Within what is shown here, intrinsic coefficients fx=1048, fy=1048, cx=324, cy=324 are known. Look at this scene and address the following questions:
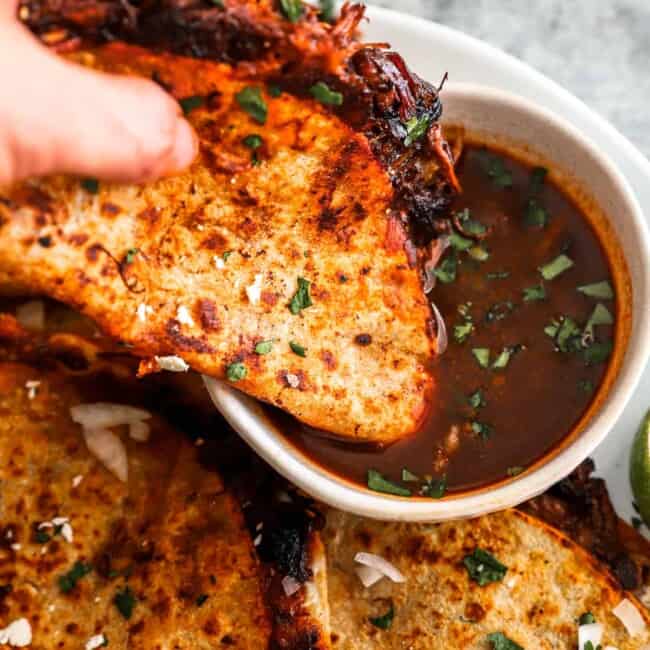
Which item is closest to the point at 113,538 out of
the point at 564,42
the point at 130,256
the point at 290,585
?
the point at 290,585

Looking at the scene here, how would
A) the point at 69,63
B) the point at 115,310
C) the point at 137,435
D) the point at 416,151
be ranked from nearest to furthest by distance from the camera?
the point at 69,63 < the point at 115,310 < the point at 416,151 < the point at 137,435

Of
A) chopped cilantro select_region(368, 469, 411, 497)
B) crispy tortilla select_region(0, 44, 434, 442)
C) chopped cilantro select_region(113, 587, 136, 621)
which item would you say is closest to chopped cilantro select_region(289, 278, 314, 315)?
crispy tortilla select_region(0, 44, 434, 442)

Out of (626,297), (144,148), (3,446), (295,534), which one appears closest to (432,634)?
(295,534)

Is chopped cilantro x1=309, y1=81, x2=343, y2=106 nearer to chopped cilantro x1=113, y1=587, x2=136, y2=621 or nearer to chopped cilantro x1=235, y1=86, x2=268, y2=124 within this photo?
chopped cilantro x1=235, y1=86, x2=268, y2=124

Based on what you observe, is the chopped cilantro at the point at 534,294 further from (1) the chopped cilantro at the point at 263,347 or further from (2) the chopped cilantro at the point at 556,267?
(1) the chopped cilantro at the point at 263,347

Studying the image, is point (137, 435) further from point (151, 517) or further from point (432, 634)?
point (432, 634)
